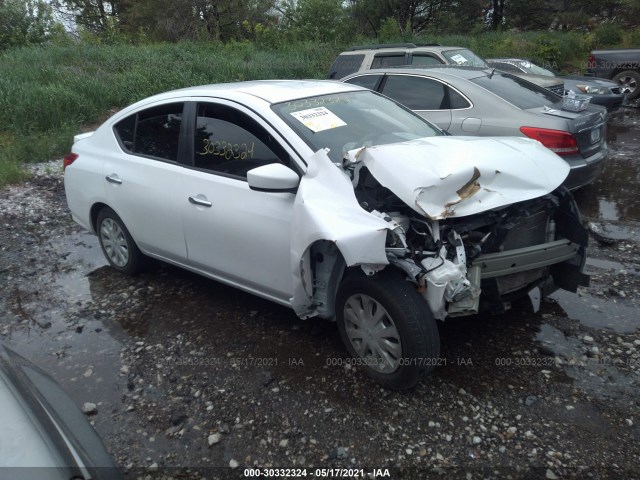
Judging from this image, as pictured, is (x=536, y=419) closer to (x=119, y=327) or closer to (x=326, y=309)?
(x=326, y=309)

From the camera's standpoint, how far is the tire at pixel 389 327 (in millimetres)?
2963

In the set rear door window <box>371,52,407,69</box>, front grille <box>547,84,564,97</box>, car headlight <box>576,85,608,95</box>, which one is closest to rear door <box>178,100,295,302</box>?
rear door window <box>371,52,407,69</box>

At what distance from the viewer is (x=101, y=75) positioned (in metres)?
12.9

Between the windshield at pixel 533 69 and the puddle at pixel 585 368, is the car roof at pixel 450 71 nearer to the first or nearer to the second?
the puddle at pixel 585 368

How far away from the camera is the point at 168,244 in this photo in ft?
14.2

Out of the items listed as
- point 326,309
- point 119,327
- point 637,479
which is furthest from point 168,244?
point 637,479

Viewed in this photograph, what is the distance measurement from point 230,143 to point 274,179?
79cm

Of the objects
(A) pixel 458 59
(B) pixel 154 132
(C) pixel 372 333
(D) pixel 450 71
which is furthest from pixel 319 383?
(A) pixel 458 59

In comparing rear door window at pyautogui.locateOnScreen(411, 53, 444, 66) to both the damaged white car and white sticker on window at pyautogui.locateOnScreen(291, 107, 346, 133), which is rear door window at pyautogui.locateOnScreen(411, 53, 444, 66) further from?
white sticker on window at pyautogui.locateOnScreen(291, 107, 346, 133)

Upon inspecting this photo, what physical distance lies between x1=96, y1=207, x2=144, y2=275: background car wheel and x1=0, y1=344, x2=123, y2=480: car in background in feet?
8.18

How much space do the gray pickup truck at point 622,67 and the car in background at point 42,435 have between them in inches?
558

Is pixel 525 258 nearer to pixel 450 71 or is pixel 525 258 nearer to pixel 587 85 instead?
pixel 450 71

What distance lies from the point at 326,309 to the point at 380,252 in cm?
82

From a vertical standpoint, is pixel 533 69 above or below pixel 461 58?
below
